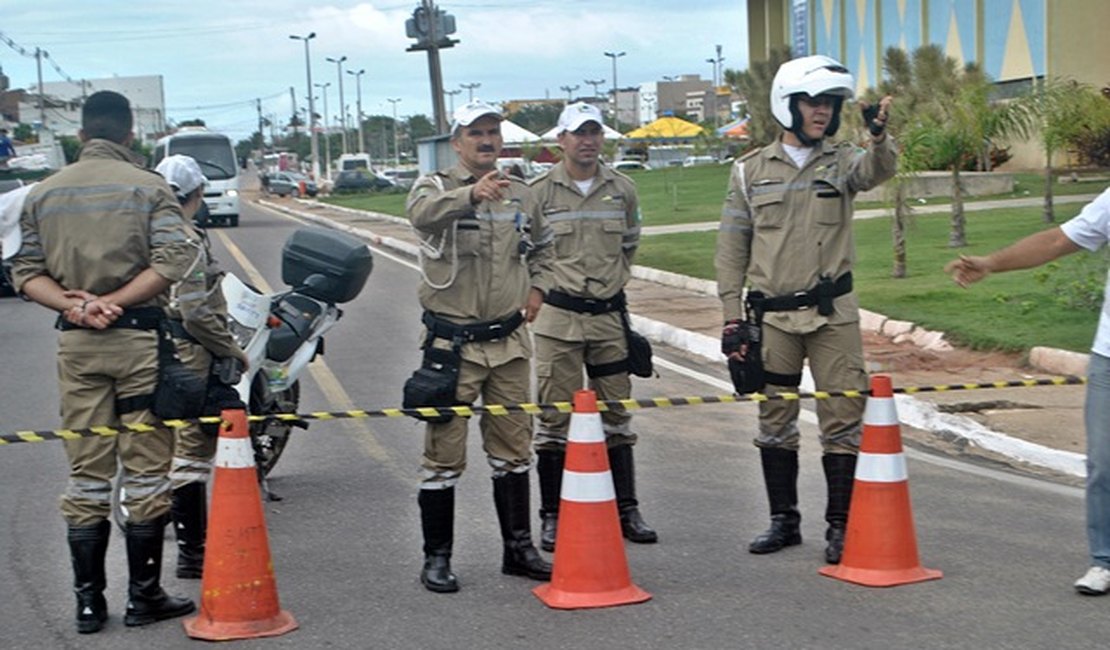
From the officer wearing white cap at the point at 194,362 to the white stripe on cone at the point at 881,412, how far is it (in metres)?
2.77

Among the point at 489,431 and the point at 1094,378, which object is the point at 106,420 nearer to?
the point at 489,431

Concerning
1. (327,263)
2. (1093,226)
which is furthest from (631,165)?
(1093,226)

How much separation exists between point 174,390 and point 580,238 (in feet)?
7.47

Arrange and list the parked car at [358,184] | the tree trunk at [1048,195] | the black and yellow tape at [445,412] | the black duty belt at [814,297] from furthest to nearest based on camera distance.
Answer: the parked car at [358,184], the tree trunk at [1048,195], the black duty belt at [814,297], the black and yellow tape at [445,412]

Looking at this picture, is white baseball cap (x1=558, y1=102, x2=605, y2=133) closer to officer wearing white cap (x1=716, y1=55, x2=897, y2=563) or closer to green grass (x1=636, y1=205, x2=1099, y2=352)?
officer wearing white cap (x1=716, y1=55, x2=897, y2=563)

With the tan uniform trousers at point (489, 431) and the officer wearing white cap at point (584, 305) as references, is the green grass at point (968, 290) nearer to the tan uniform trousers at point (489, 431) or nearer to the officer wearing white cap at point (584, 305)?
the officer wearing white cap at point (584, 305)

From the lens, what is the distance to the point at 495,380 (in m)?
6.88

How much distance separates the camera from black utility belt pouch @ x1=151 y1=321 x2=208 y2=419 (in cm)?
614

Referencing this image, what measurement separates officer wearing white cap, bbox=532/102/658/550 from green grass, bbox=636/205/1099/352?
5.69 metres

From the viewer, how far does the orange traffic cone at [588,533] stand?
6383 millimetres

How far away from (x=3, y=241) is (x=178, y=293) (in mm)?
745

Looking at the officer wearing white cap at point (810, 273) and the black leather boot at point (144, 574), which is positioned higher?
the officer wearing white cap at point (810, 273)

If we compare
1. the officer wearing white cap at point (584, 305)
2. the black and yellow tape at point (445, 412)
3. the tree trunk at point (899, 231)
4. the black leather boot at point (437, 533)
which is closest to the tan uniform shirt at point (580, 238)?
the officer wearing white cap at point (584, 305)

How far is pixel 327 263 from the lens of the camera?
29.5ft
